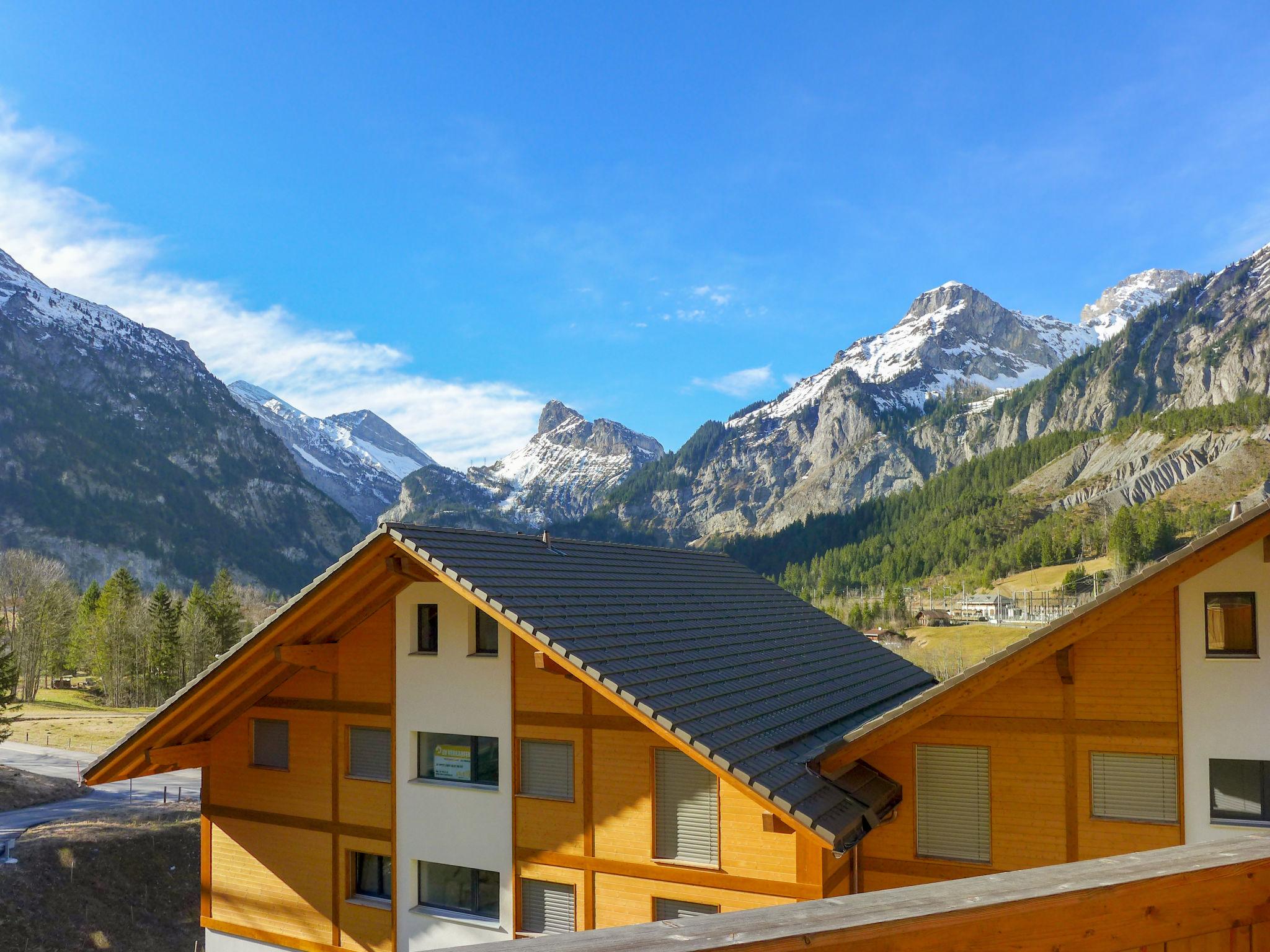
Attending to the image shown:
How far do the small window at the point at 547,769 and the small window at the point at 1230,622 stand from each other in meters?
8.24

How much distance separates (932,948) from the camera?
1901mm

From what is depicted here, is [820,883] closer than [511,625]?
Yes

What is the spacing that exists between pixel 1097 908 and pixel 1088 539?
564 feet

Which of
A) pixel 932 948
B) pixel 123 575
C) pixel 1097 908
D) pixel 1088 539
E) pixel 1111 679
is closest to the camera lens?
pixel 932 948

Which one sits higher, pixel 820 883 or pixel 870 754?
pixel 870 754

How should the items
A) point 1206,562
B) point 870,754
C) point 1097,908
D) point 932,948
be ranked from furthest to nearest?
1. point 870,754
2. point 1206,562
3. point 1097,908
4. point 932,948

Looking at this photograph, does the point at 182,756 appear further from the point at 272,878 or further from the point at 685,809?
the point at 685,809

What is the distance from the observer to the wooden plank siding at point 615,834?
1081 cm

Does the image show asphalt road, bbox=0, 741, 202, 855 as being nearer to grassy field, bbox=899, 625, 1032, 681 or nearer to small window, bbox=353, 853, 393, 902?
small window, bbox=353, 853, 393, 902

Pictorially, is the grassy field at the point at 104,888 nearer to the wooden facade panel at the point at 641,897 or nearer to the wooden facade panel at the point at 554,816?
the wooden facade panel at the point at 554,816

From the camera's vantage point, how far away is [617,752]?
11.8 meters

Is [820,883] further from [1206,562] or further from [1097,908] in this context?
[1097,908]

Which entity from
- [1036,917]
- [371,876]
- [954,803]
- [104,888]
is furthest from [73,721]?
[1036,917]

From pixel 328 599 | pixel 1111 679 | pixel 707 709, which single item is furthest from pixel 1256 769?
pixel 328 599
